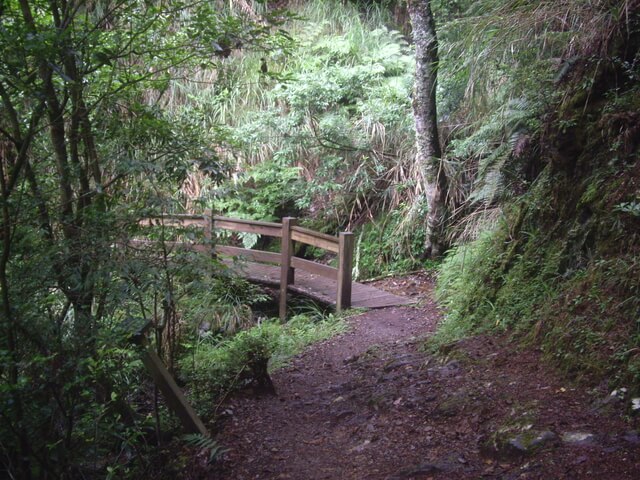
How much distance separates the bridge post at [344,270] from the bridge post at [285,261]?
124 centimetres

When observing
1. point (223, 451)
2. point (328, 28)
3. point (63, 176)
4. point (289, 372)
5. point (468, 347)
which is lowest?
point (289, 372)

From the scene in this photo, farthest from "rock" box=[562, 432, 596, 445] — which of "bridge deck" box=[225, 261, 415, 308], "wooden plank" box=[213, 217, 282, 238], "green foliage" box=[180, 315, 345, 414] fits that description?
"wooden plank" box=[213, 217, 282, 238]

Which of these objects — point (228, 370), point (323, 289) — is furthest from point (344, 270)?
point (228, 370)

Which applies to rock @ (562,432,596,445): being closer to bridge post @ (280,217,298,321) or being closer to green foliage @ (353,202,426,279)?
bridge post @ (280,217,298,321)

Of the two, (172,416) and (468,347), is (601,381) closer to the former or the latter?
(468,347)

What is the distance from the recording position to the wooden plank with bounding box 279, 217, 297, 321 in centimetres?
954

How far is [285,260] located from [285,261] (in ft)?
0.06

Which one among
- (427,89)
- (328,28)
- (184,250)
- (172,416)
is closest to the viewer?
(184,250)

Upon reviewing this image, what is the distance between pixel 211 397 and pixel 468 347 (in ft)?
7.46

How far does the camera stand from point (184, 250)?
184 inches

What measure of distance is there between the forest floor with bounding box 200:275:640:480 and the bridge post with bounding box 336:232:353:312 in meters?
2.35

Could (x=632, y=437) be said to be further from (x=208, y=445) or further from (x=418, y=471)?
(x=208, y=445)

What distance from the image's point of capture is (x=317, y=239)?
9086mm

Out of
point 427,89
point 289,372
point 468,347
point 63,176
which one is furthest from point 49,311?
point 427,89
